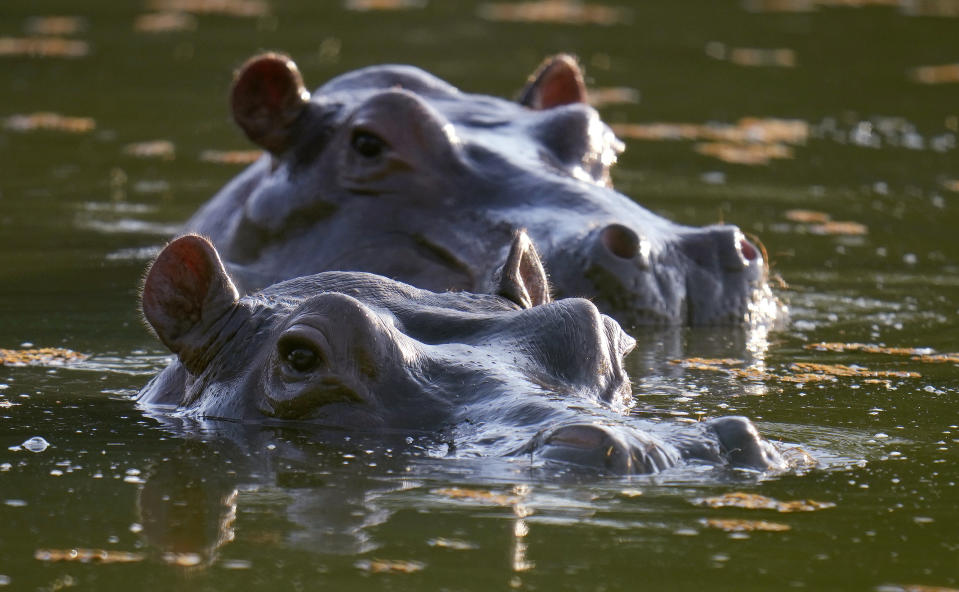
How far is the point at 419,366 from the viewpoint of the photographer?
19.4 ft

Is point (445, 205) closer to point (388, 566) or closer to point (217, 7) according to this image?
point (388, 566)

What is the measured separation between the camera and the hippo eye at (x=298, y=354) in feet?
19.6

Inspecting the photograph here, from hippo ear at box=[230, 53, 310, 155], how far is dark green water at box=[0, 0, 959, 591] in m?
1.11

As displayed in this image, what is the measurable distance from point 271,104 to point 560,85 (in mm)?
2018

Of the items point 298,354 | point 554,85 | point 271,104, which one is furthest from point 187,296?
point 554,85

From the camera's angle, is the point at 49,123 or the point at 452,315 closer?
the point at 452,315

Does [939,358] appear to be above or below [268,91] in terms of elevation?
below

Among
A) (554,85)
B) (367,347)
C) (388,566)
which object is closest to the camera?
(388,566)

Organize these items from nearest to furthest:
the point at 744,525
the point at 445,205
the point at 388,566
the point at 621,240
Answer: the point at 388,566
the point at 744,525
the point at 621,240
the point at 445,205

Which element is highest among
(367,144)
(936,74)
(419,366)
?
(936,74)

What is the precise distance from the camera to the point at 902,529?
5.10 metres

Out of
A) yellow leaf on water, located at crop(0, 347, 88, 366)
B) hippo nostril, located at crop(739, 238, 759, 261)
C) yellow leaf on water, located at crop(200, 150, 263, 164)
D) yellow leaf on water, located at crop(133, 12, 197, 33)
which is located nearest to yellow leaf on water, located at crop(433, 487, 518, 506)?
yellow leaf on water, located at crop(0, 347, 88, 366)

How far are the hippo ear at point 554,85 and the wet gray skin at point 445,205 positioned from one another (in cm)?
72

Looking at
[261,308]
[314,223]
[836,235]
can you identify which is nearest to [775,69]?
[836,235]
